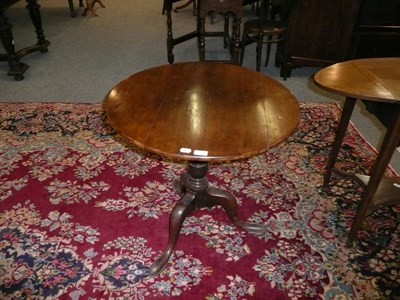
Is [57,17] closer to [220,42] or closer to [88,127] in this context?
[220,42]

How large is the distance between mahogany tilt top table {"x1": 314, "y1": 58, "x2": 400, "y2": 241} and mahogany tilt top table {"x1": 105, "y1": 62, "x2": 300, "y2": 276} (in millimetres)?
219

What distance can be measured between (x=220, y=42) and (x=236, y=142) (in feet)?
12.2

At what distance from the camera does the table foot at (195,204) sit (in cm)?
160

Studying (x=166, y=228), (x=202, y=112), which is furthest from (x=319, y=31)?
(x=166, y=228)

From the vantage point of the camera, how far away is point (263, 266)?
5.32 feet

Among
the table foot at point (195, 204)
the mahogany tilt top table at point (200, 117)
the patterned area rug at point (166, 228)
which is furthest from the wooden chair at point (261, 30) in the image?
the table foot at point (195, 204)

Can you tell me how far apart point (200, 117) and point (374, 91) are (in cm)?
75

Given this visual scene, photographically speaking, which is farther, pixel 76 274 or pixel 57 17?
pixel 57 17

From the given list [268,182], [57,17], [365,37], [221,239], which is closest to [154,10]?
[57,17]

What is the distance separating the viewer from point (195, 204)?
1.73 m

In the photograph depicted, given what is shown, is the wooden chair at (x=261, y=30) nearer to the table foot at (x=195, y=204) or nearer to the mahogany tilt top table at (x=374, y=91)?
the mahogany tilt top table at (x=374, y=91)

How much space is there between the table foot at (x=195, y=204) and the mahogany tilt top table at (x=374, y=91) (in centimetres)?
61

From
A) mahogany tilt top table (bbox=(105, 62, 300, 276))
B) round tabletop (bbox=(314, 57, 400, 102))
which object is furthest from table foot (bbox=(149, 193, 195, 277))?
round tabletop (bbox=(314, 57, 400, 102))

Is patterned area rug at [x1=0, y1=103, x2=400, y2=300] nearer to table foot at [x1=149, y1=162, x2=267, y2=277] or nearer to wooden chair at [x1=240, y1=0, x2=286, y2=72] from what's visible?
table foot at [x1=149, y1=162, x2=267, y2=277]
